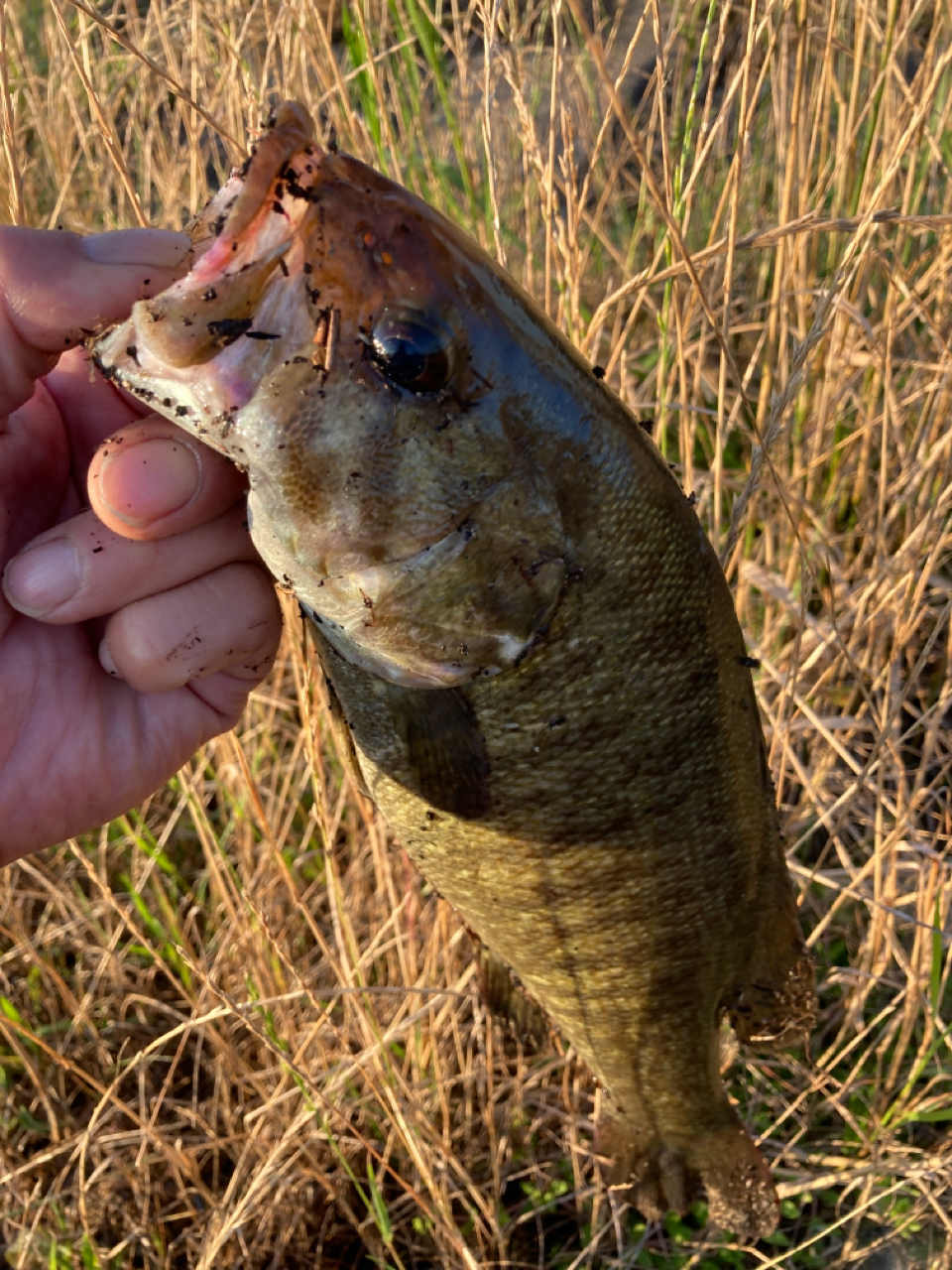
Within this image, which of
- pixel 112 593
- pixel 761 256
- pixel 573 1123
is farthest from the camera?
pixel 761 256

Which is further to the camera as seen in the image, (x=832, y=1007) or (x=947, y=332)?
(x=832, y=1007)

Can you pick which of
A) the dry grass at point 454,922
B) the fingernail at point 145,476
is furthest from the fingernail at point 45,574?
the dry grass at point 454,922

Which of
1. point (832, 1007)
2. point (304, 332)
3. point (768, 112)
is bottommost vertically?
point (832, 1007)

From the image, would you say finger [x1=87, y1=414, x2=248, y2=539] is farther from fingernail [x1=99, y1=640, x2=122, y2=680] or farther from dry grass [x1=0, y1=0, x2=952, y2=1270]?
dry grass [x1=0, y1=0, x2=952, y2=1270]

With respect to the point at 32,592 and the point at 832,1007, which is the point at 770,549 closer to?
the point at 832,1007

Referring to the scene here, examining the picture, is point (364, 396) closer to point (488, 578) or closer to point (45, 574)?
point (488, 578)

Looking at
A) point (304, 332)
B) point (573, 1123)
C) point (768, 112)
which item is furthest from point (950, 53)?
point (573, 1123)

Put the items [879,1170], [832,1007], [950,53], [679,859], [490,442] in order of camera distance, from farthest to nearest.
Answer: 1. [832,1007]
2. [879,1170]
3. [950,53]
4. [679,859]
5. [490,442]
